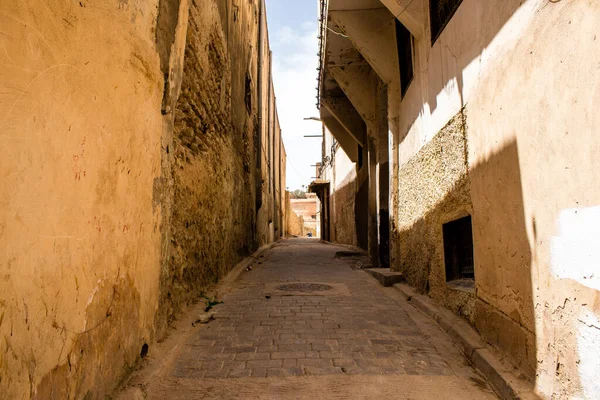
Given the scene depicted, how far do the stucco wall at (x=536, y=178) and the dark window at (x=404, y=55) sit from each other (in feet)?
9.30

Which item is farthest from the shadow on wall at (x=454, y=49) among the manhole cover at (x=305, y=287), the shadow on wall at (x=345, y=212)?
the shadow on wall at (x=345, y=212)

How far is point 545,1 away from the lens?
2568 millimetres

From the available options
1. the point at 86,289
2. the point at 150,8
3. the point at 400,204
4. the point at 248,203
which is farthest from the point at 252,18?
the point at 86,289

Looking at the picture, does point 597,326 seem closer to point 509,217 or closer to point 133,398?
point 509,217

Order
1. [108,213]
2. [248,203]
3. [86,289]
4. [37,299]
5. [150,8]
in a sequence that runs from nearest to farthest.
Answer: [37,299] → [86,289] → [108,213] → [150,8] → [248,203]

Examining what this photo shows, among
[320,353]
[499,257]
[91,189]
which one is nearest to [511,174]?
[499,257]

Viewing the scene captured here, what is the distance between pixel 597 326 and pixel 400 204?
5421mm

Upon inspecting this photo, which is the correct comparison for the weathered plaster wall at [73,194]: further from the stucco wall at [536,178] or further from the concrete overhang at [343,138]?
the concrete overhang at [343,138]

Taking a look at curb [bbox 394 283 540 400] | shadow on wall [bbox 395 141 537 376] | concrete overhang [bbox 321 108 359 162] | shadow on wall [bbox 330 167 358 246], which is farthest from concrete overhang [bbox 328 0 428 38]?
concrete overhang [bbox 321 108 359 162]

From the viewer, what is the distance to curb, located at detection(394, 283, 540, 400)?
2750 mm

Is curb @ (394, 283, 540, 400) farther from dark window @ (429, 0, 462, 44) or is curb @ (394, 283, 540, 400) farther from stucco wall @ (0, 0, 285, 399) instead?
dark window @ (429, 0, 462, 44)

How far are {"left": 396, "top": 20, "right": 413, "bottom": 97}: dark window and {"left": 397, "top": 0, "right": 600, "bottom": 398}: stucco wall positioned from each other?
2.84 m

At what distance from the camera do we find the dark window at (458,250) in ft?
16.7

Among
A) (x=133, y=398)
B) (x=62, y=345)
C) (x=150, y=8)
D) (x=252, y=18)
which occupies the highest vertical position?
(x=252, y=18)
